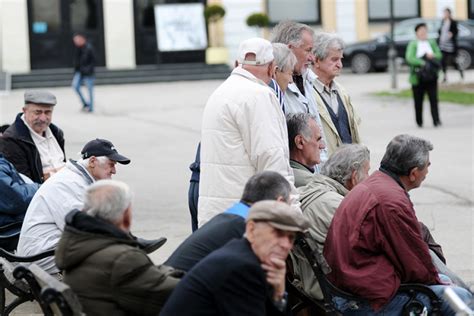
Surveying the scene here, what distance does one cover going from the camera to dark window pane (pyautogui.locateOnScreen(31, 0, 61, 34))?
33.6m

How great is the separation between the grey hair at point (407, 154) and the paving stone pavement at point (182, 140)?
97.2 inches

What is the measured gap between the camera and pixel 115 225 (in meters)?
4.87

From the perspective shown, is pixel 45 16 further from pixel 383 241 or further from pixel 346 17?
pixel 383 241

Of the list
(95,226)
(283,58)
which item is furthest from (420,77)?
(95,226)

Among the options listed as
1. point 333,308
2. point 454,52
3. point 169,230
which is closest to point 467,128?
point 169,230

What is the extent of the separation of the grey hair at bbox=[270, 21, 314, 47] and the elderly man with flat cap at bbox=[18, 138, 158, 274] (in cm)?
159

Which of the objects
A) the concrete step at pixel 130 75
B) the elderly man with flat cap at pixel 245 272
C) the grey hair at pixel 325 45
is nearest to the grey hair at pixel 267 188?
the elderly man with flat cap at pixel 245 272

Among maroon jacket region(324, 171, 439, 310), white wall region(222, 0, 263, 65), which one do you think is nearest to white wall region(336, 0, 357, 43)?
white wall region(222, 0, 263, 65)

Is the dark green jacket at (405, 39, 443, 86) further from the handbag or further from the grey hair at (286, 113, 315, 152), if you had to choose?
the grey hair at (286, 113, 315, 152)

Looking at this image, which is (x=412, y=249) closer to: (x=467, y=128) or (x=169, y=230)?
(x=169, y=230)

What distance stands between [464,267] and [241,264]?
15.4 feet

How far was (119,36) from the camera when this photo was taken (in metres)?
34.2

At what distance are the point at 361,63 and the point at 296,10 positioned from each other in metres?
4.05

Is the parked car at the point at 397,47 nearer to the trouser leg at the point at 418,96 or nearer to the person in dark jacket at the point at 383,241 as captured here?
the trouser leg at the point at 418,96
